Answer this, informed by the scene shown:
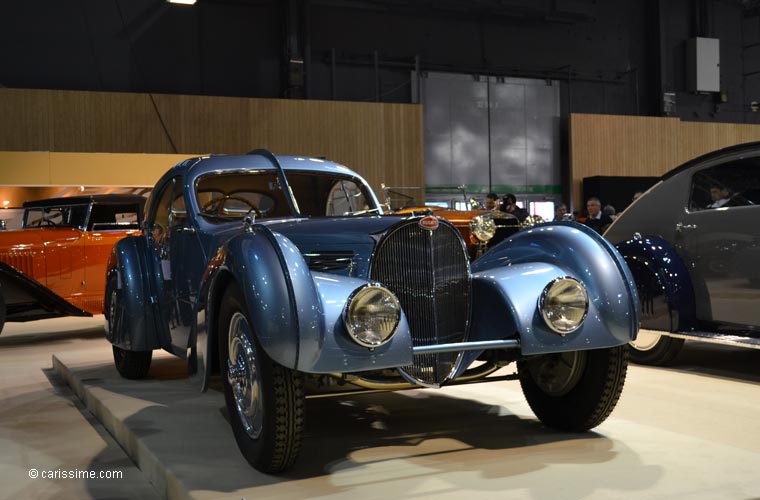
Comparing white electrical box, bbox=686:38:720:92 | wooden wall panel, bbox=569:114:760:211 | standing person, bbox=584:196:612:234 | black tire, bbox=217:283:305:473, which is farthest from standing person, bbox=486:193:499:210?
white electrical box, bbox=686:38:720:92

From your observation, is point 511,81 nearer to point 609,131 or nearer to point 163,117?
point 609,131

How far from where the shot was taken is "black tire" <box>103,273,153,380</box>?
17.8ft

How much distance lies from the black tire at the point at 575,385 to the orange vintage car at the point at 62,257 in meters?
5.44

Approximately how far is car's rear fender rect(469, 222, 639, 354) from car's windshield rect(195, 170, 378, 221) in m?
1.35

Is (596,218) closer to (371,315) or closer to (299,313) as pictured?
(371,315)

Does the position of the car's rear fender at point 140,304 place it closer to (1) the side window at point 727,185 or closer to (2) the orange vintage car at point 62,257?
(2) the orange vintage car at point 62,257

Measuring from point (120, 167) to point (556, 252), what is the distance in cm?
1191

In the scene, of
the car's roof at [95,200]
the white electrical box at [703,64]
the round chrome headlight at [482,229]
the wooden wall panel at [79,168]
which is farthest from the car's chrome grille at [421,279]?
the white electrical box at [703,64]

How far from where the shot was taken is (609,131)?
21.1m

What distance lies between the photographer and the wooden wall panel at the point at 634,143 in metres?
20.8

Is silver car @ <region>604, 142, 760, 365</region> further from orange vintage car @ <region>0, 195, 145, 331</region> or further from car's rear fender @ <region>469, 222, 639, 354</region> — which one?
orange vintage car @ <region>0, 195, 145, 331</region>

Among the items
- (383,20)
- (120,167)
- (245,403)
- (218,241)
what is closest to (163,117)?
(120,167)

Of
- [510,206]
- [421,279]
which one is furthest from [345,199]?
[510,206]

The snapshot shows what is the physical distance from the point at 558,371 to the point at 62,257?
20.7 ft
